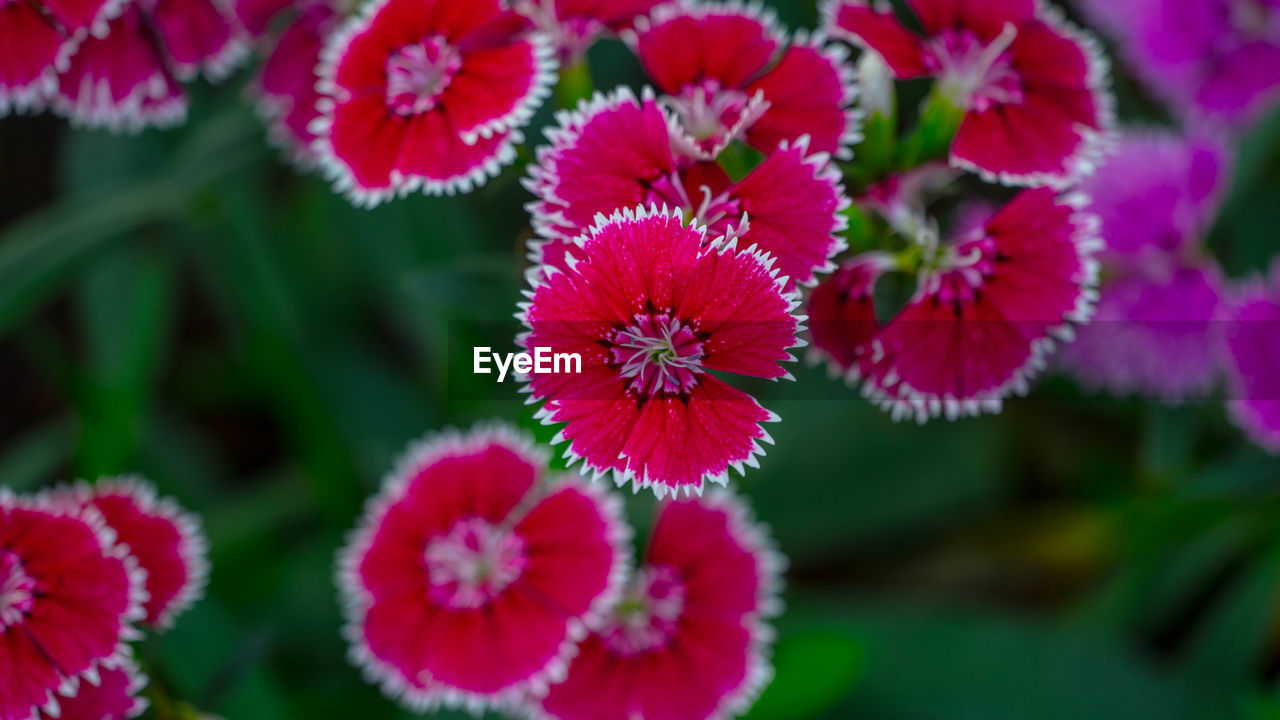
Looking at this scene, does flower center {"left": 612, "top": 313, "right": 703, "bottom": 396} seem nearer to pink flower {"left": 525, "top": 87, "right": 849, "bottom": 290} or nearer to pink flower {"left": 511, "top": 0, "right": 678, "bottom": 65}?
pink flower {"left": 525, "top": 87, "right": 849, "bottom": 290}

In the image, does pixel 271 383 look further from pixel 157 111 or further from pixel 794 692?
pixel 794 692

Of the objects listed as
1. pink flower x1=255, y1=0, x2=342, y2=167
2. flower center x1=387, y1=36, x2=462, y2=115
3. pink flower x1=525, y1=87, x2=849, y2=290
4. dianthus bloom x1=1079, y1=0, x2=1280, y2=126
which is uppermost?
flower center x1=387, y1=36, x2=462, y2=115

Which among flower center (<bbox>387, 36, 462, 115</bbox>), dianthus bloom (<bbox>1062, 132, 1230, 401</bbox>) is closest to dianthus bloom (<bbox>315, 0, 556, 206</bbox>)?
flower center (<bbox>387, 36, 462, 115</bbox>)

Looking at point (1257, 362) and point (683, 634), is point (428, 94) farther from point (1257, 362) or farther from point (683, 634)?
point (1257, 362)

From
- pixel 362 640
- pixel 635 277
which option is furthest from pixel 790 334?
pixel 362 640

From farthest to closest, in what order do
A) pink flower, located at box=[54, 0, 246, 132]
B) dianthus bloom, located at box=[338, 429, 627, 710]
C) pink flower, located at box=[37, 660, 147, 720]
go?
1. pink flower, located at box=[54, 0, 246, 132]
2. dianthus bloom, located at box=[338, 429, 627, 710]
3. pink flower, located at box=[37, 660, 147, 720]

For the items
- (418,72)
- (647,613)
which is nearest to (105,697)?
(647,613)

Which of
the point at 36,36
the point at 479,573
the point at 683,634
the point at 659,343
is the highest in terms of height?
the point at 36,36
